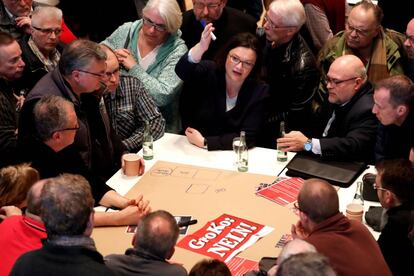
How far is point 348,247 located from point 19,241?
4.83 feet

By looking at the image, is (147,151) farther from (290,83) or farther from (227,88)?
(290,83)

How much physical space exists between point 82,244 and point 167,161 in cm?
181

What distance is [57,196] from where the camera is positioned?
9.50 feet

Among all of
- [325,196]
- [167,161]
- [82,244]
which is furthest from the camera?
[167,161]

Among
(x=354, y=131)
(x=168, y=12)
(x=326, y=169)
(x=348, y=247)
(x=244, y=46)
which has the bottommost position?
(x=326, y=169)

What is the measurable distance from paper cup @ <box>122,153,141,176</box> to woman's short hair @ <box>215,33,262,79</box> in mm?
997

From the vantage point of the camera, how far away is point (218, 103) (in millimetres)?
4859

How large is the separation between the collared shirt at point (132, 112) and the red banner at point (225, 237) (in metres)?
1.15

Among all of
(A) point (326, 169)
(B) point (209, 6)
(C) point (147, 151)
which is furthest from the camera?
(B) point (209, 6)

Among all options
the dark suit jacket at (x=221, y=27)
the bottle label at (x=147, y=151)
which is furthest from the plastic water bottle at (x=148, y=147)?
the dark suit jacket at (x=221, y=27)

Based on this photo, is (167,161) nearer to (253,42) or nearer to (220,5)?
(253,42)

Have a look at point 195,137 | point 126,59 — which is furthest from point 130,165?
point 126,59

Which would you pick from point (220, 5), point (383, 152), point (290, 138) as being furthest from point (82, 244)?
point (220, 5)

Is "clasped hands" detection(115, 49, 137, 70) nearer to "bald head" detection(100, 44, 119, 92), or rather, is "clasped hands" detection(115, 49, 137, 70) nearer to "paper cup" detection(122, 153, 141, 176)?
"bald head" detection(100, 44, 119, 92)
